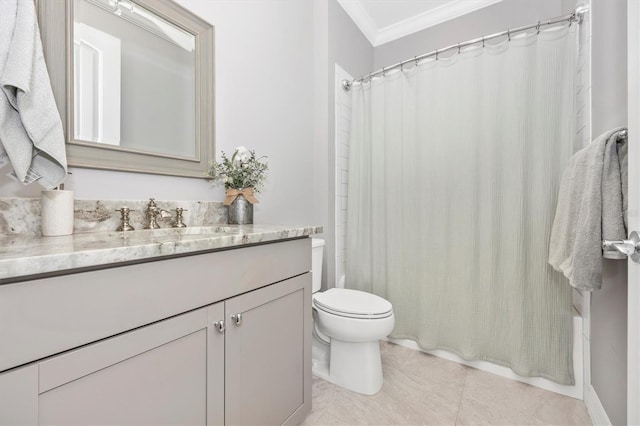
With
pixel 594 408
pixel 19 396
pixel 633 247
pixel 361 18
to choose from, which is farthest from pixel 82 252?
pixel 361 18

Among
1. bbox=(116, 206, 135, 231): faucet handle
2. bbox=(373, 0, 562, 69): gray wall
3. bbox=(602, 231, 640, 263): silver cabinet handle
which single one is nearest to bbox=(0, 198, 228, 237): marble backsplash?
bbox=(116, 206, 135, 231): faucet handle

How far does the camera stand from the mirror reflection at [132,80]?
105 centimetres

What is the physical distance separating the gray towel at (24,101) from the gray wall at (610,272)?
1.87 m

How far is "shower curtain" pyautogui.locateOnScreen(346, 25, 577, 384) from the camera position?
4.94 feet

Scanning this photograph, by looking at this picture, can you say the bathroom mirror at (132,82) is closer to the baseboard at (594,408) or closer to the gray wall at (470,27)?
the gray wall at (470,27)

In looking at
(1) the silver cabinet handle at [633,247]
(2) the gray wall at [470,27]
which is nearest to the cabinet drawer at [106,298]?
(1) the silver cabinet handle at [633,247]

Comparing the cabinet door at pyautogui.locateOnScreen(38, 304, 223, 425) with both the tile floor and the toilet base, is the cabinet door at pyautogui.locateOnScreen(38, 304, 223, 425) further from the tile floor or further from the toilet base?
the toilet base

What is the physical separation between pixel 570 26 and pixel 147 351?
7.40 ft

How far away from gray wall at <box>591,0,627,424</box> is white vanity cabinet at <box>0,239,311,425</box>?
117 centimetres

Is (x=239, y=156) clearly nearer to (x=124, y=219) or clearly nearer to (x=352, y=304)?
(x=124, y=219)

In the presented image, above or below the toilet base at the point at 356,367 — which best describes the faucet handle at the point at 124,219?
above

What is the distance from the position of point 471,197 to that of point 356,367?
1.17m

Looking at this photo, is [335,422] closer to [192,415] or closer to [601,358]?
[192,415]

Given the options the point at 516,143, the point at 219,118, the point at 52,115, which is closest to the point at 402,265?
the point at 516,143
